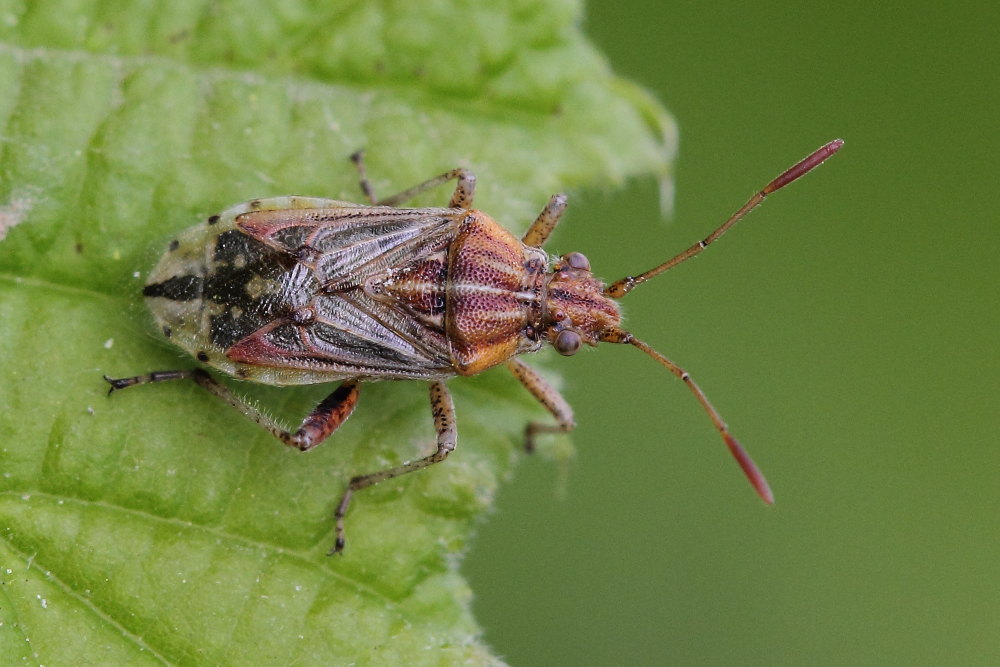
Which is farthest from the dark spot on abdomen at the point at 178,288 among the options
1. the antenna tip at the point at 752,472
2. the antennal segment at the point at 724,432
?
the antenna tip at the point at 752,472

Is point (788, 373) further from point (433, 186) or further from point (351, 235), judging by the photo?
point (351, 235)

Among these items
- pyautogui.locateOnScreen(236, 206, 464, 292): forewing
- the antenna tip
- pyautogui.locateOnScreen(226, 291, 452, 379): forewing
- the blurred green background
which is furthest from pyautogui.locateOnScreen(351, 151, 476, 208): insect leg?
the antenna tip

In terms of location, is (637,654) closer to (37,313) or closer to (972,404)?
(972,404)

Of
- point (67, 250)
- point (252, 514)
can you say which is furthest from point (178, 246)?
point (252, 514)

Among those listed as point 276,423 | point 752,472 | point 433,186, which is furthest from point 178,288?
point 752,472

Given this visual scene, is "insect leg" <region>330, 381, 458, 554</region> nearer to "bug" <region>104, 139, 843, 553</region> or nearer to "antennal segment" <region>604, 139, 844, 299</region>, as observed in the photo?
"bug" <region>104, 139, 843, 553</region>
